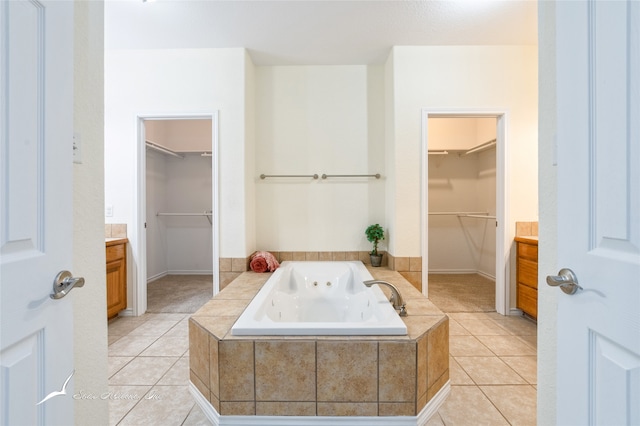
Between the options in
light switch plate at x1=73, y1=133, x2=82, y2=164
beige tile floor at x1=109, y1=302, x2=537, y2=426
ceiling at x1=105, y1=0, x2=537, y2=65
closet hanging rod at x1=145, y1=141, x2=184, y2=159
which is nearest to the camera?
light switch plate at x1=73, y1=133, x2=82, y2=164

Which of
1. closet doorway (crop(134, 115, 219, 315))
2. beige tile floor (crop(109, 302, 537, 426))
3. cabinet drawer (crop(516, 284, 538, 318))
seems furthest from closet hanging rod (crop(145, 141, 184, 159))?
cabinet drawer (crop(516, 284, 538, 318))

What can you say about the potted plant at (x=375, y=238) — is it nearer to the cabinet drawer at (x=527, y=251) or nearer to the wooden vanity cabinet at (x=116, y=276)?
the cabinet drawer at (x=527, y=251)

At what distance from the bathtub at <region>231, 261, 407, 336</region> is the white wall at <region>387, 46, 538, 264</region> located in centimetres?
67

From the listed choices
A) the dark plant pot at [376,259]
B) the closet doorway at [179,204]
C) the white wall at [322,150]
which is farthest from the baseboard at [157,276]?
the dark plant pot at [376,259]

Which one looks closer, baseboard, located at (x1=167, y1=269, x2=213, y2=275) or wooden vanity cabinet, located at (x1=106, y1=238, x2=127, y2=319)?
wooden vanity cabinet, located at (x1=106, y1=238, x2=127, y2=319)

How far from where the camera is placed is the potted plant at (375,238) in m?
3.01

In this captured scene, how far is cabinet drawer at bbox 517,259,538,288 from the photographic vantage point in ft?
8.50

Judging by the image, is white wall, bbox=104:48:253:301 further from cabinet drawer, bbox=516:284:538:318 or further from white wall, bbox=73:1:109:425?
cabinet drawer, bbox=516:284:538:318

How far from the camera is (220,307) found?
189cm

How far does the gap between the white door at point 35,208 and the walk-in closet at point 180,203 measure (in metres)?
3.64
